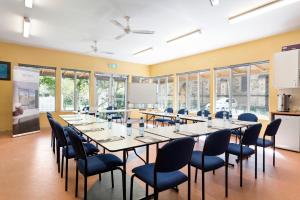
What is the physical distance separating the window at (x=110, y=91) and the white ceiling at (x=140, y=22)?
2.32m

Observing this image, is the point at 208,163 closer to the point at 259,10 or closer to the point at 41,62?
the point at 259,10

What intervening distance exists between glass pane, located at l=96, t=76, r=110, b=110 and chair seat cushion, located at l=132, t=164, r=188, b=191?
6.60 metres

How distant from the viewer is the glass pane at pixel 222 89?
21.0 feet

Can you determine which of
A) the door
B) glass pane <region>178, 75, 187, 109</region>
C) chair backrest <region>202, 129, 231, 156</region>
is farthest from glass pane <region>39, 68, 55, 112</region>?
the door

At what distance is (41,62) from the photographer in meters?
6.75

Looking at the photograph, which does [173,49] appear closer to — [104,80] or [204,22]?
[204,22]

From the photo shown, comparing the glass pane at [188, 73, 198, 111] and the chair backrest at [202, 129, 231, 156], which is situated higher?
the glass pane at [188, 73, 198, 111]

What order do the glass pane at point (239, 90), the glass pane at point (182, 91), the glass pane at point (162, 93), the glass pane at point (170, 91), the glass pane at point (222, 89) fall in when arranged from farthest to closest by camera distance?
the glass pane at point (162, 93)
the glass pane at point (170, 91)
the glass pane at point (182, 91)
the glass pane at point (222, 89)
the glass pane at point (239, 90)

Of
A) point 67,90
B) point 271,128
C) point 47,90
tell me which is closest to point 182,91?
point 67,90

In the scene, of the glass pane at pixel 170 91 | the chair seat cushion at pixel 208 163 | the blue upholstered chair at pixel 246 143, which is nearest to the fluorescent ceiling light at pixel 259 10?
the blue upholstered chair at pixel 246 143

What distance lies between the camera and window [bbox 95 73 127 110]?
8.26 meters

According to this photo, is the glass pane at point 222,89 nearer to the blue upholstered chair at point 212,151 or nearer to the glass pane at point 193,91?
the glass pane at point 193,91

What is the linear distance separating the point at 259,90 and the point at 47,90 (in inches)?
286

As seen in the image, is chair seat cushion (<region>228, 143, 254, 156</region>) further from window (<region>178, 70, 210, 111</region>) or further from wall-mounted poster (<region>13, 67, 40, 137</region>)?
wall-mounted poster (<region>13, 67, 40, 137</region>)
